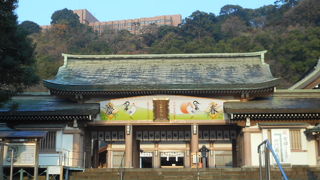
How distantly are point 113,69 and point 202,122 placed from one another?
6.83m

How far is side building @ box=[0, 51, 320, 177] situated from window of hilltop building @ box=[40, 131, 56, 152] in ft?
0.17

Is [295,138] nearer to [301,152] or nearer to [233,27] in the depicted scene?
[301,152]

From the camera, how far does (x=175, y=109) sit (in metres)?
21.6

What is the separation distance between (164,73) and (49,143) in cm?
781

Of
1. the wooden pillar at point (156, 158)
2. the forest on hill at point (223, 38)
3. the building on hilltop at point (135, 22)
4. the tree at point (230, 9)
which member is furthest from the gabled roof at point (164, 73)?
the building on hilltop at point (135, 22)

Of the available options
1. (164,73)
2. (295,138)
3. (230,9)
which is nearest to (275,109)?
(295,138)

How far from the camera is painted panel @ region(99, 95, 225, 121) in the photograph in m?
21.5

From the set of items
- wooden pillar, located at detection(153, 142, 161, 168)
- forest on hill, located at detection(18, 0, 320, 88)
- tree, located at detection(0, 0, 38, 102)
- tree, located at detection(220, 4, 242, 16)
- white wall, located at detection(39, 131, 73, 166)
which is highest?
tree, located at detection(220, 4, 242, 16)

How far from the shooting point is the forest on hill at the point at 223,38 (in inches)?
2215

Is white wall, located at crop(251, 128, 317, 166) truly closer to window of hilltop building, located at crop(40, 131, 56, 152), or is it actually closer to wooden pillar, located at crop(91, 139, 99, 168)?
wooden pillar, located at crop(91, 139, 99, 168)

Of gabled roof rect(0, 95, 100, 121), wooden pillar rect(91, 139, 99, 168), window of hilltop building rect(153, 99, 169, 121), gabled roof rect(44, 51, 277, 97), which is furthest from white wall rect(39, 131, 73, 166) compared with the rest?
window of hilltop building rect(153, 99, 169, 121)

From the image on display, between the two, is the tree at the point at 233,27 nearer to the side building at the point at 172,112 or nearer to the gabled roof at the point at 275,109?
the side building at the point at 172,112

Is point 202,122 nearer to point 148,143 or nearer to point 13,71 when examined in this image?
point 148,143

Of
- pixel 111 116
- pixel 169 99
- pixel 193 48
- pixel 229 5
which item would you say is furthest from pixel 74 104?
pixel 229 5
